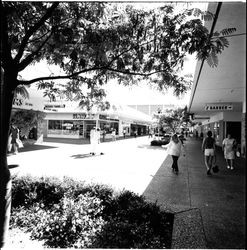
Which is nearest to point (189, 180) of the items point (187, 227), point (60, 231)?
point (187, 227)

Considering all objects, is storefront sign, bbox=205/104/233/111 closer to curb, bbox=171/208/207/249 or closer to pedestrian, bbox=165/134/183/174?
pedestrian, bbox=165/134/183/174

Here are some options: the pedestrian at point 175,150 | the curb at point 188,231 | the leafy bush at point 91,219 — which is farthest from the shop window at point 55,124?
the curb at point 188,231

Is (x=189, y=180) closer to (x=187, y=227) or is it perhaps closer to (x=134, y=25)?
(x=187, y=227)

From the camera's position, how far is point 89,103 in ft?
16.4

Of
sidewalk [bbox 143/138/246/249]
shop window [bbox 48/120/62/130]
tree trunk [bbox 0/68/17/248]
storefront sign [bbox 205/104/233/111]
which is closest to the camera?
tree trunk [bbox 0/68/17/248]

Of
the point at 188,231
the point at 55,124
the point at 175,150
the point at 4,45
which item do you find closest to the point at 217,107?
the point at 175,150

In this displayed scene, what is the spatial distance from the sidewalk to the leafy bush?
600mm

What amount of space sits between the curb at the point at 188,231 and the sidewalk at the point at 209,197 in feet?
0.20

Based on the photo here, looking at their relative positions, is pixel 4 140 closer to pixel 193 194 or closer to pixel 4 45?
pixel 4 45

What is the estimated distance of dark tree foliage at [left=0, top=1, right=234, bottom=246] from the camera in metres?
2.73

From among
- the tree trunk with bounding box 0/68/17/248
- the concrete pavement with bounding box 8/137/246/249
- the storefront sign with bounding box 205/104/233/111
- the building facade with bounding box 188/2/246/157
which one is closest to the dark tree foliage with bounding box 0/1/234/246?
the tree trunk with bounding box 0/68/17/248

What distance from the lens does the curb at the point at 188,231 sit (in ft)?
9.27

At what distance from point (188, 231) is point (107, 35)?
3380mm

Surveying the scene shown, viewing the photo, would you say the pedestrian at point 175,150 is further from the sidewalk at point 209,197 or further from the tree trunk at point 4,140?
the tree trunk at point 4,140
